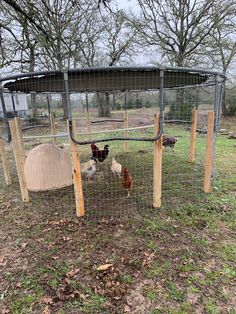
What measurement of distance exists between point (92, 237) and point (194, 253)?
1271mm

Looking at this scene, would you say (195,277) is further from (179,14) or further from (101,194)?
(179,14)

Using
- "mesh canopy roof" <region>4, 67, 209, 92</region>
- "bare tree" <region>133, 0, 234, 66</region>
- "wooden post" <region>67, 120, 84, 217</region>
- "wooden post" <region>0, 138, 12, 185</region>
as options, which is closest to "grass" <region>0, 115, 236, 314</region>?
"wooden post" <region>67, 120, 84, 217</region>

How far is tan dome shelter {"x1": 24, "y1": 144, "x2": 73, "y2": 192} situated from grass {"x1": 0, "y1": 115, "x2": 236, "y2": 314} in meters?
0.22

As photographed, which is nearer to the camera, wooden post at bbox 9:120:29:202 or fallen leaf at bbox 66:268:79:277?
fallen leaf at bbox 66:268:79:277

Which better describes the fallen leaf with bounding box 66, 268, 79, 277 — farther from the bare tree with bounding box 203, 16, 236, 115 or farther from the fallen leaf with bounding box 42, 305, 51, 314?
the bare tree with bounding box 203, 16, 236, 115

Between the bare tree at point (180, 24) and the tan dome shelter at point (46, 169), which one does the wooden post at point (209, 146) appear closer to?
the tan dome shelter at point (46, 169)

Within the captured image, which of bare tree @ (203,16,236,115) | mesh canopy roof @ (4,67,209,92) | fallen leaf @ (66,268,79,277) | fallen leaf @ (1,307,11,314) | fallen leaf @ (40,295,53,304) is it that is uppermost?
bare tree @ (203,16,236,115)

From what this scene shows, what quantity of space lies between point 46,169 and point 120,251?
94.1 inches

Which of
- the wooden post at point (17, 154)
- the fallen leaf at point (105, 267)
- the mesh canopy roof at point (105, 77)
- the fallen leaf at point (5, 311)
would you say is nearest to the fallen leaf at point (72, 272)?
the fallen leaf at point (105, 267)

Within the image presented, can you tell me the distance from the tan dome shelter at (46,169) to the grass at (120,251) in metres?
0.22

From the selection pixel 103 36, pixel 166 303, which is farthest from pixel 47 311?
pixel 103 36

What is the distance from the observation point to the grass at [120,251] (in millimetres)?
2186

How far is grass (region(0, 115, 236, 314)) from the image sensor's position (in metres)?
2.19

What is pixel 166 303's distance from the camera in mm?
2131
